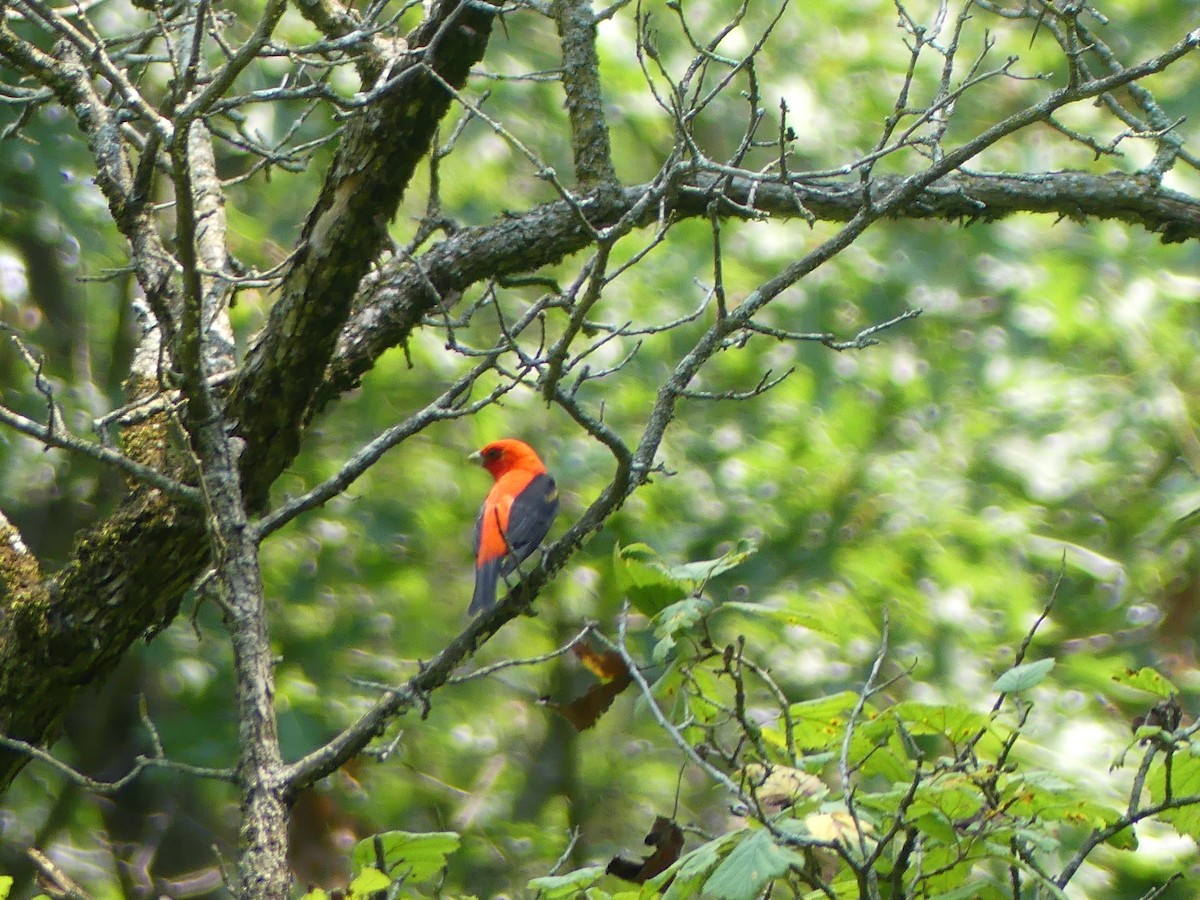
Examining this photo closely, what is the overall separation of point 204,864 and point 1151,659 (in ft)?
18.0

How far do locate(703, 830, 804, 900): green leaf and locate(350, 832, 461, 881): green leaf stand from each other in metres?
0.75

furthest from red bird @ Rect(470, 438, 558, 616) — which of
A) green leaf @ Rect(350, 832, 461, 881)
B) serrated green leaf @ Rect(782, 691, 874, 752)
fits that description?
serrated green leaf @ Rect(782, 691, 874, 752)

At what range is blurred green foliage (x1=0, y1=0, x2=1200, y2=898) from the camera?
6871 millimetres

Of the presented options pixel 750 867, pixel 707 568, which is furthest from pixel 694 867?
pixel 707 568

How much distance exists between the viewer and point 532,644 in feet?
26.9

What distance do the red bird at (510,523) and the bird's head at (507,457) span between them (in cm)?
3

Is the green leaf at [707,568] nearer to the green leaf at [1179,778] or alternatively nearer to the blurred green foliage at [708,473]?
the green leaf at [1179,778]

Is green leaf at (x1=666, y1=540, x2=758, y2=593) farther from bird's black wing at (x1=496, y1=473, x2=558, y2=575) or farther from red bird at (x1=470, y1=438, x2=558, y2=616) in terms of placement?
bird's black wing at (x1=496, y1=473, x2=558, y2=575)

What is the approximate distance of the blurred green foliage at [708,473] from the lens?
6871 millimetres

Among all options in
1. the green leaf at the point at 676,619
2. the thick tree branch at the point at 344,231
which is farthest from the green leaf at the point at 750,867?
the thick tree branch at the point at 344,231

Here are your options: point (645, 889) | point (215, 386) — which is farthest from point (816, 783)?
point (215, 386)

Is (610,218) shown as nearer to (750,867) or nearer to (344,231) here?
(344,231)

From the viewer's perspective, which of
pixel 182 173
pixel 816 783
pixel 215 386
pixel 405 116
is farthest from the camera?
pixel 215 386

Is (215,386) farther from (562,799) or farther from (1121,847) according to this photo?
(562,799)
